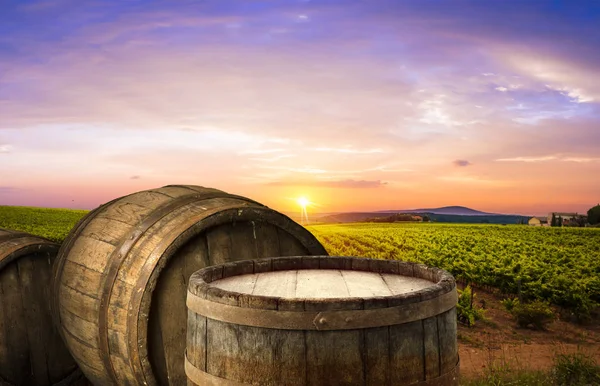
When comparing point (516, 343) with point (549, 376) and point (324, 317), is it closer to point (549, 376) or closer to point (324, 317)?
point (549, 376)

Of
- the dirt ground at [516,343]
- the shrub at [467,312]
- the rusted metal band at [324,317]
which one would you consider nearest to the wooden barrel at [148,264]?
the rusted metal band at [324,317]

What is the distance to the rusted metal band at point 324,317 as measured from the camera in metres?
1.86

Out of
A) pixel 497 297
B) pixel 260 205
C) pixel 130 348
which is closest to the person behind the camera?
pixel 130 348

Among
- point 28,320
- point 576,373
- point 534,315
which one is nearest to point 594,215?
point 534,315

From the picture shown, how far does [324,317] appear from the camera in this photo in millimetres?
1860

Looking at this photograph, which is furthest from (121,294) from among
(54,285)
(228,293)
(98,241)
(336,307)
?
(336,307)

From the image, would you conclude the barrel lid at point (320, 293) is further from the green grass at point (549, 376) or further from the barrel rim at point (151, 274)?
the green grass at point (549, 376)

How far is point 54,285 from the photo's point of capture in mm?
3732

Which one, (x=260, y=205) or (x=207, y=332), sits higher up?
(x=260, y=205)

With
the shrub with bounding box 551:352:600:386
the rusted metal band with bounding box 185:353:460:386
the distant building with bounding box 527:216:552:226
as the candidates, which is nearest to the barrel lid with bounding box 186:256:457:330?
the rusted metal band with bounding box 185:353:460:386

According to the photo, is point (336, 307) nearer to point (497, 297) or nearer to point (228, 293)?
point (228, 293)

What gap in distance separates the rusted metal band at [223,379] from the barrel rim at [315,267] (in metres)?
0.30

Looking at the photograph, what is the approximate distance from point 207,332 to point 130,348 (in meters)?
1.11

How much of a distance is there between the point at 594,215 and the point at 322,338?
79892 mm
